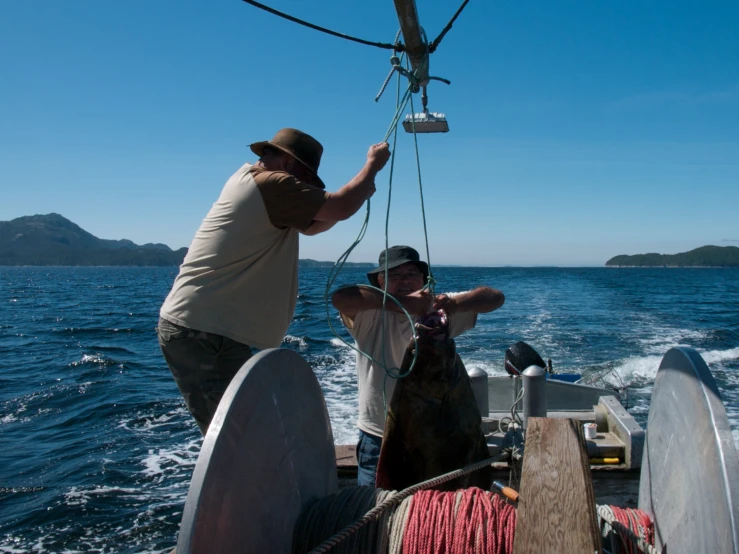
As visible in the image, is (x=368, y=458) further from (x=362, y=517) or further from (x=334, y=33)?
(x=334, y=33)

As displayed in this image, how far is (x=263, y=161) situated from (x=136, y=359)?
17965 mm

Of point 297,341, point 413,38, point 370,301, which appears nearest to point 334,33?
point 413,38

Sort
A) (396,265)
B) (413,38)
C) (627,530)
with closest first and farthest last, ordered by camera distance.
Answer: (627,530)
(413,38)
(396,265)

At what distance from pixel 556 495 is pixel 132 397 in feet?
44.5

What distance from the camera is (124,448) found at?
10344 millimetres

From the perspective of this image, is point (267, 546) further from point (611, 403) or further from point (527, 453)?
point (611, 403)

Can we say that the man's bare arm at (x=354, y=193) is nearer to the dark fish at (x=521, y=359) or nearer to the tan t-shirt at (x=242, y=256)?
the tan t-shirt at (x=242, y=256)

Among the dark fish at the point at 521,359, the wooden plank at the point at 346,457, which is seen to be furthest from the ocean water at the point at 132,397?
the wooden plank at the point at 346,457

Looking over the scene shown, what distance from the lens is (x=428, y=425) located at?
330 centimetres

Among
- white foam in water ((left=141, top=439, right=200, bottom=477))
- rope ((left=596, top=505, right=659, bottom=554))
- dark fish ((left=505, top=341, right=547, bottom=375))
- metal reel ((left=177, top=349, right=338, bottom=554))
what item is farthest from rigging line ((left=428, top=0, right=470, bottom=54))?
white foam in water ((left=141, top=439, right=200, bottom=477))

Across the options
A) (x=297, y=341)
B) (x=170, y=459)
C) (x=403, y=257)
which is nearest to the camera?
(x=403, y=257)

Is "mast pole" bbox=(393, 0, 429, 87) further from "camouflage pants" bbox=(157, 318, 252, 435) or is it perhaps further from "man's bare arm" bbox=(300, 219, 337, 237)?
"camouflage pants" bbox=(157, 318, 252, 435)

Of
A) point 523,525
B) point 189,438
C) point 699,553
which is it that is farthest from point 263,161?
point 189,438

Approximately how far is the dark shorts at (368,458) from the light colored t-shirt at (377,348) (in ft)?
0.16
